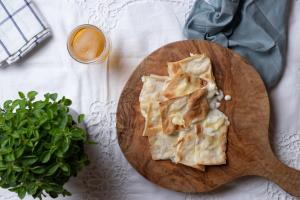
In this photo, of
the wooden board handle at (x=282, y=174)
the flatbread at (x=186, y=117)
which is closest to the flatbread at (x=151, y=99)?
the flatbread at (x=186, y=117)

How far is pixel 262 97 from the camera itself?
109cm

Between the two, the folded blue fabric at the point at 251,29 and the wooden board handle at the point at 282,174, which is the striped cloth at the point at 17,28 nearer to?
the folded blue fabric at the point at 251,29

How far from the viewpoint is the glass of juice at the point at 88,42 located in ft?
3.65

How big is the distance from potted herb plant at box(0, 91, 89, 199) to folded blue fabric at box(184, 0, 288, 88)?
40 cm

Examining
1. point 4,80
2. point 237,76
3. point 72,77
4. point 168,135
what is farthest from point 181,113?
point 4,80

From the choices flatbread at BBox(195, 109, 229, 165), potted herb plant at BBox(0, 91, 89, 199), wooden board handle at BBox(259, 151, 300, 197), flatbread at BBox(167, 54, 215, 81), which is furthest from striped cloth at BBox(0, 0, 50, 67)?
wooden board handle at BBox(259, 151, 300, 197)

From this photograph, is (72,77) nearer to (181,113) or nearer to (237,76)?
(181,113)

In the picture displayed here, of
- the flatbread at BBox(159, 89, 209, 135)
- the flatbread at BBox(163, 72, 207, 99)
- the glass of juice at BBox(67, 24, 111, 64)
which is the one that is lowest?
the flatbread at BBox(159, 89, 209, 135)

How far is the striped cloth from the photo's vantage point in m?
1.14

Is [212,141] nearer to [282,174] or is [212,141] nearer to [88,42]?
[282,174]

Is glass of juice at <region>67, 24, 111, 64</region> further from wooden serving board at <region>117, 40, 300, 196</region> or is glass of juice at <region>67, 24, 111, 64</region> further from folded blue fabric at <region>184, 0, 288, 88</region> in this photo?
folded blue fabric at <region>184, 0, 288, 88</region>

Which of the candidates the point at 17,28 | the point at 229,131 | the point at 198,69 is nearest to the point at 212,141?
the point at 229,131

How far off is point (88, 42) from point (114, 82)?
0.12 metres

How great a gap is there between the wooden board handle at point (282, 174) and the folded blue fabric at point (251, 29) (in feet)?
0.63
